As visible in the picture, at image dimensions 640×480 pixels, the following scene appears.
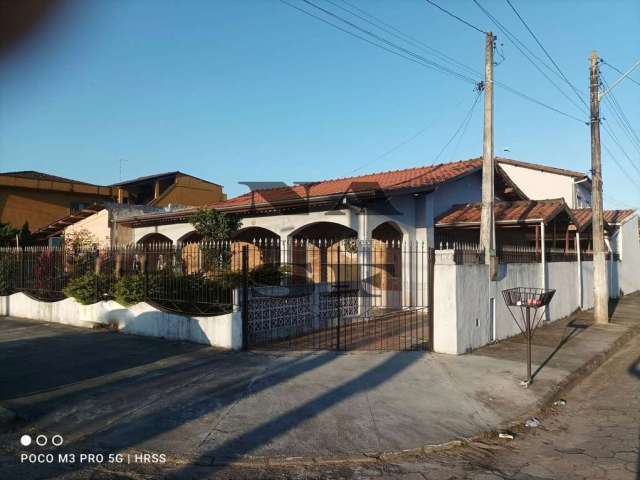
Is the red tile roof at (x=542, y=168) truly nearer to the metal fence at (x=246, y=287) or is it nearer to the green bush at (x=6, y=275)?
the metal fence at (x=246, y=287)

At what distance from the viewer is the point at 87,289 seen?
1132 centimetres

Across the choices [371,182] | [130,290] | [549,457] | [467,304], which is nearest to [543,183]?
[371,182]

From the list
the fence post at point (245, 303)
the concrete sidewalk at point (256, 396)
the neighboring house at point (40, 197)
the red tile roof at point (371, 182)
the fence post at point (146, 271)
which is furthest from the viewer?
the neighboring house at point (40, 197)

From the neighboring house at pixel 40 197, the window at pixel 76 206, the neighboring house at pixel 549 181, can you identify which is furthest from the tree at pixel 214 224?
the window at pixel 76 206

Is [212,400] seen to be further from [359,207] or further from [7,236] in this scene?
[7,236]

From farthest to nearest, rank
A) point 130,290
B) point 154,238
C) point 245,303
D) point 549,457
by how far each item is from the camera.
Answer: point 154,238
point 130,290
point 245,303
point 549,457

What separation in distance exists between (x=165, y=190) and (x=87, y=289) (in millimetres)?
19765

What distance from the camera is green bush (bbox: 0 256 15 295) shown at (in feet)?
45.3

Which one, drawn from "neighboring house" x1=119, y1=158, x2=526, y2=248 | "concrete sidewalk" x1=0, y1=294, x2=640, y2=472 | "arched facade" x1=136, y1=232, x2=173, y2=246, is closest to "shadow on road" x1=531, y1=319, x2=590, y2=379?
"concrete sidewalk" x1=0, y1=294, x2=640, y2=472

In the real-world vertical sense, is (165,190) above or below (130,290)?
above

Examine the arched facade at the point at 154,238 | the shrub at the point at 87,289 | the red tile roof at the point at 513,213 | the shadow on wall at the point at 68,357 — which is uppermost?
the red tile roof at the point at 513,213

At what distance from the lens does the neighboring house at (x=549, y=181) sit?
23922mm

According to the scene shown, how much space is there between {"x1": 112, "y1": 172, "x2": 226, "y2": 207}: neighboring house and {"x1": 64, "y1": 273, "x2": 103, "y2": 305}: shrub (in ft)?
57.7

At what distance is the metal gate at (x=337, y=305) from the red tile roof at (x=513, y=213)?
73.8 inches
